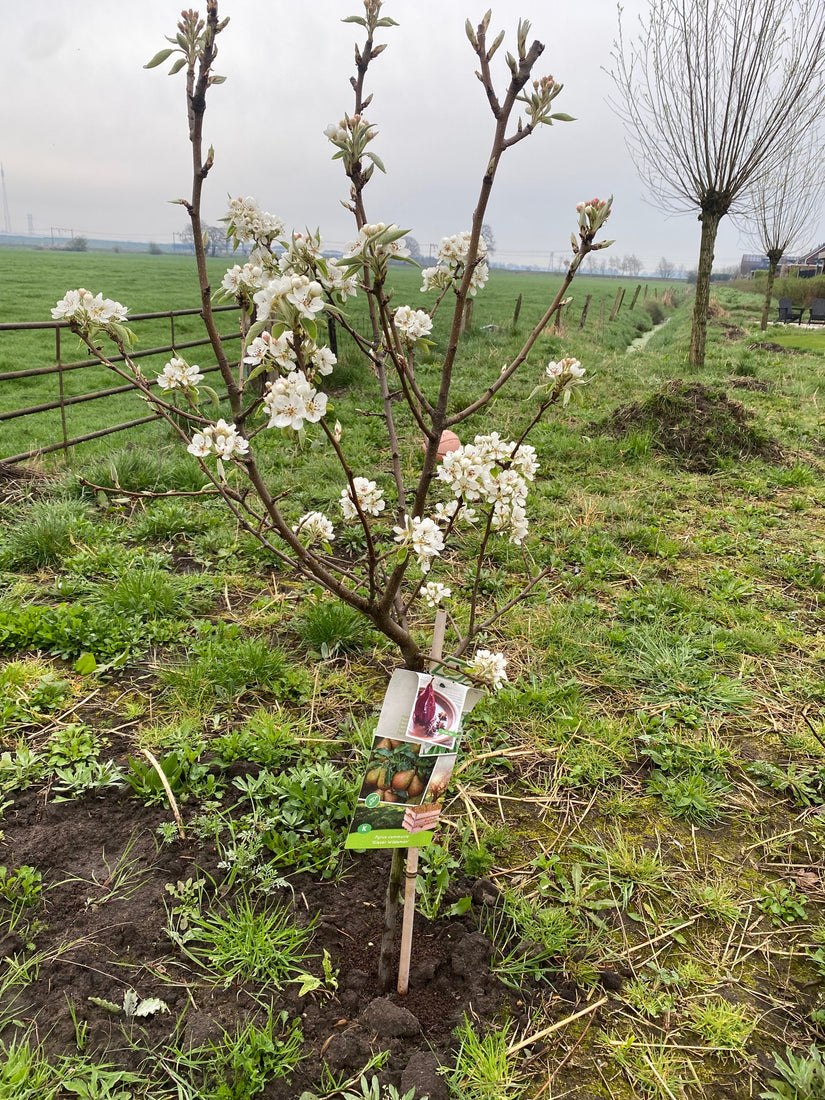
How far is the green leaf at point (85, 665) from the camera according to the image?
115 inches

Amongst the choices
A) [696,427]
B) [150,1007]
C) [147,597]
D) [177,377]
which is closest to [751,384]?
[696,427]

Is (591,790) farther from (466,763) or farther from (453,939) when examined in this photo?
(453,939)

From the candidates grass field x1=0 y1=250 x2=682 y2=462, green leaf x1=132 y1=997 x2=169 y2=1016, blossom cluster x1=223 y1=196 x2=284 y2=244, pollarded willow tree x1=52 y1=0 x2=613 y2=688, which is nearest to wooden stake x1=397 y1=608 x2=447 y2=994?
pollarded willow tree x1=52 y1=0 x2=613 y2=688

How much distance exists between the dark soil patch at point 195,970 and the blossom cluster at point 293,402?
1.45m

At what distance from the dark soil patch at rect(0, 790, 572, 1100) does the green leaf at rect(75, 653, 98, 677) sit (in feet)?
2.76

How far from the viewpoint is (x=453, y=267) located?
1732 mm

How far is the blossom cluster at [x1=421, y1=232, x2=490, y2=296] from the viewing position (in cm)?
167

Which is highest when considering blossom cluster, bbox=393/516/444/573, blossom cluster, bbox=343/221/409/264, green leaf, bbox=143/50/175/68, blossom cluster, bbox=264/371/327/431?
green leaf, bbox=143/50/175/68

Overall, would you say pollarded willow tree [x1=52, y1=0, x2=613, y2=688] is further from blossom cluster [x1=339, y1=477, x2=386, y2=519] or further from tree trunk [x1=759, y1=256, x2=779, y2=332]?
tree trunk [x1=759, y1=256, x2=779, y2=332]

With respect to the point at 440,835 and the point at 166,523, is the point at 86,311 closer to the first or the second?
the point at 440,835

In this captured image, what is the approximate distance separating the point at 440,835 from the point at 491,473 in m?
1.38

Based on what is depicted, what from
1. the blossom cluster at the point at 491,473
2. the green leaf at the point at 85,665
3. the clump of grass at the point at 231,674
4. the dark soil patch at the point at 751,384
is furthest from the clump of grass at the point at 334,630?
the dark soil patch at the point at 751,384

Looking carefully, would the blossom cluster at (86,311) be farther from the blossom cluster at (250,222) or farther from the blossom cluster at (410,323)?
the blossom cluster at (410,323)

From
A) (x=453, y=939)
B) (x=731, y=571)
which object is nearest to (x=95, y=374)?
(x=731, y=571)
